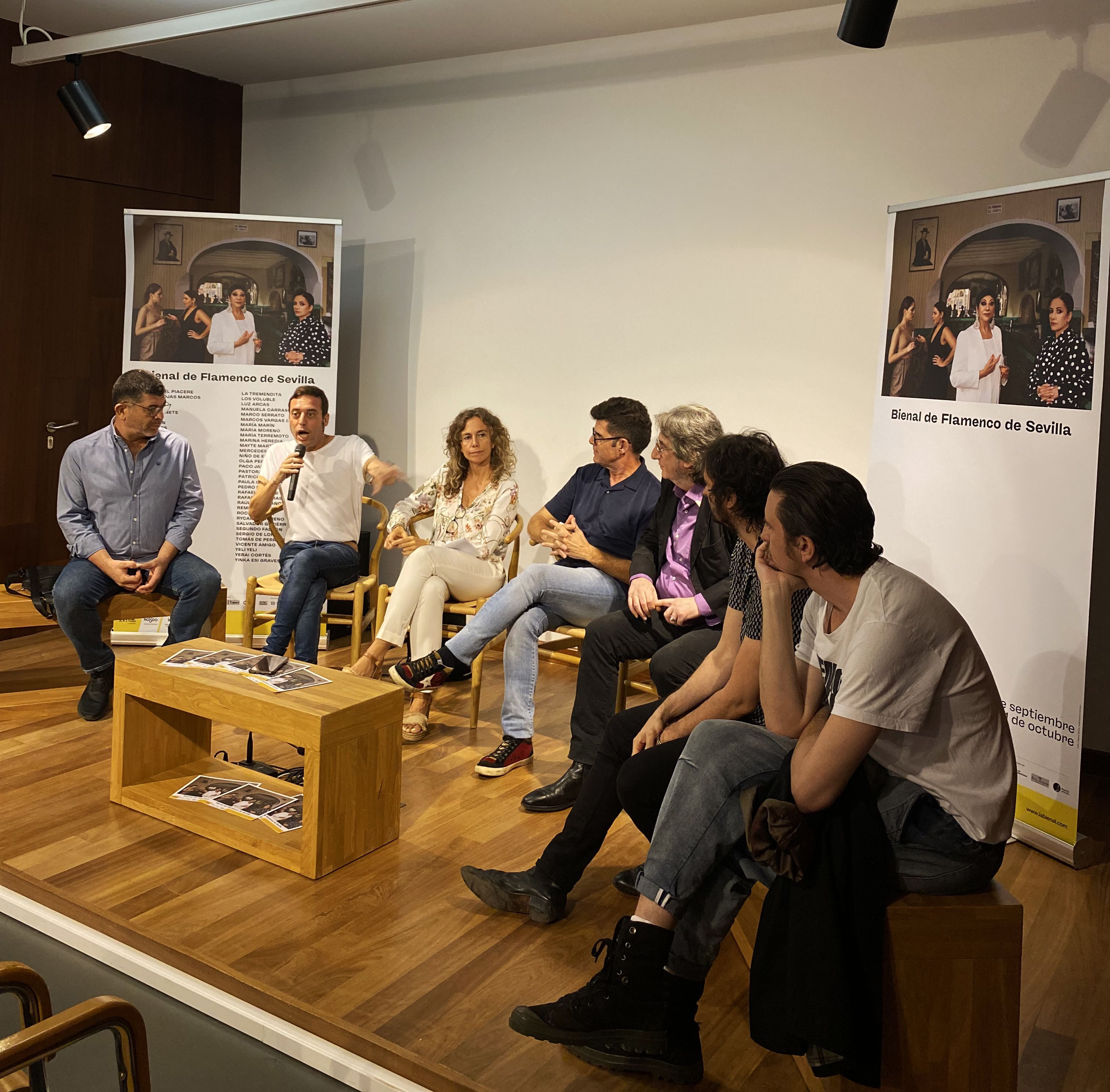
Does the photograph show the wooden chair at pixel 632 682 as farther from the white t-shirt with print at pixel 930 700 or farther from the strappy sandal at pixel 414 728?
the white t-shirt with print at pixel 930 700

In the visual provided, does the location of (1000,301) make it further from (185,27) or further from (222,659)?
A: (185,27)

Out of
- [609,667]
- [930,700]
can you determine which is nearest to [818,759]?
[930,700]

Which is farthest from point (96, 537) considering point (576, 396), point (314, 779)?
point (576, 396)

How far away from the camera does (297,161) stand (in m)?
6.18

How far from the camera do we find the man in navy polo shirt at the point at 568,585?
3.79 metres

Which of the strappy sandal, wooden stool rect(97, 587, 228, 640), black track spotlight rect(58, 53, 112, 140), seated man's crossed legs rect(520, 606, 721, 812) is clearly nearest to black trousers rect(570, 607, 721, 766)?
seated man's crossed legs rect(520, 606, 721, 812)

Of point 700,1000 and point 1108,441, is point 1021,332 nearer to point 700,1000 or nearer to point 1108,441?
point 1108,441

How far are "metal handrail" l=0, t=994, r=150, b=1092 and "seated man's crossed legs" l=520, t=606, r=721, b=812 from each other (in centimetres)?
192

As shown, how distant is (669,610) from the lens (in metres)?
3.43

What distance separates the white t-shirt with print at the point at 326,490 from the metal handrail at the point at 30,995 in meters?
3.42

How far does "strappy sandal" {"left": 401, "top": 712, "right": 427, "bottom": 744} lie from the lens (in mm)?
3986

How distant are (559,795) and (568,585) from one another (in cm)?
81

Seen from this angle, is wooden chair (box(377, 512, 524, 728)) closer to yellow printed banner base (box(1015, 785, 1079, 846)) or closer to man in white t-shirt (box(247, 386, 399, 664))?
man in white t-shirt (box(247, 386, 399, 664))

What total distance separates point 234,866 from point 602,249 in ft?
11.2
